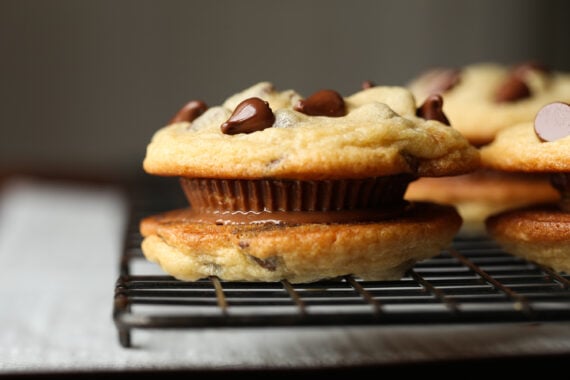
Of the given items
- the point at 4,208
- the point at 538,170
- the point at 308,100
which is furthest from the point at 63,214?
the point at 538,170

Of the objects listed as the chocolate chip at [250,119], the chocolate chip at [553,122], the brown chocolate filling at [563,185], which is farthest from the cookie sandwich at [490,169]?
the chocolate chip at [250,119]

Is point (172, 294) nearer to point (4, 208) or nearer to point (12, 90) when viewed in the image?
point (4, 208)

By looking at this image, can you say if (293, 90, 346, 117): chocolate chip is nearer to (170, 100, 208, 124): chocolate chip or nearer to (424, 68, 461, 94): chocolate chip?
(170, 100, 208, 124): chocolate chip

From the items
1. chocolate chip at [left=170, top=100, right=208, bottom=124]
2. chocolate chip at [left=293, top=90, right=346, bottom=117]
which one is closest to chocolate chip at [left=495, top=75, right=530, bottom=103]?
chocolate chip at [left=293, top=90, right=346, bottom=117]

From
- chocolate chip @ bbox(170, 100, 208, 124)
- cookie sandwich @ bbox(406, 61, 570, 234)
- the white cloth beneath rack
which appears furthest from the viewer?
cookie sandwich @ bbox(406, 61, 570, 234)

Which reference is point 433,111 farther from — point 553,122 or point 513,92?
point 513,92

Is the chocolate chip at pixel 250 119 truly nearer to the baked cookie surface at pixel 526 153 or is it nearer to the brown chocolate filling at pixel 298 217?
the brown chocolate filling at pixel 298 217
